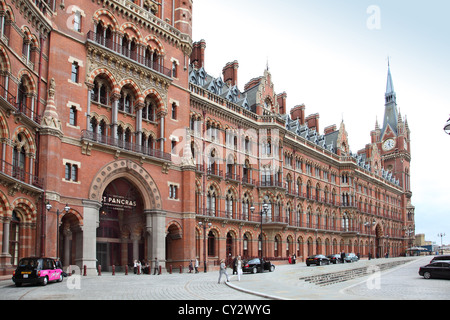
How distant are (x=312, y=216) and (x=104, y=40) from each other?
134 feet

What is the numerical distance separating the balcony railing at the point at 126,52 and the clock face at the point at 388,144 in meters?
83.5

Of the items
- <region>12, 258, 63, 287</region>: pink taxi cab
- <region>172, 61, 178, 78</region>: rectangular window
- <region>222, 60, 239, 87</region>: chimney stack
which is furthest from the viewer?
<region>222, 60, 239, 87</region>: chimney stack

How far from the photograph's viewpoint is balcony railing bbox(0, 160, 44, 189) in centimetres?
2688

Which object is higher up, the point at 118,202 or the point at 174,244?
the point at 118,202

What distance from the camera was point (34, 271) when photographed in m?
22.9

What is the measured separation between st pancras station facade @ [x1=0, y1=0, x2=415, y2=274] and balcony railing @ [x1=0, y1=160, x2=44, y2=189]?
0.43 ft

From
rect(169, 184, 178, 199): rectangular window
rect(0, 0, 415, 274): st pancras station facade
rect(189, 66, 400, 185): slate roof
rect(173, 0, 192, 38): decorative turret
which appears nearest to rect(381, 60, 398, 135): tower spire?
rect(189, 66, 400, 185): slate roof

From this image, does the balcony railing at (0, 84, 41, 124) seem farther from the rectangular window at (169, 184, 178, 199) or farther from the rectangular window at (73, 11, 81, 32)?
the rectangular window at (169, 184, 178, 199)

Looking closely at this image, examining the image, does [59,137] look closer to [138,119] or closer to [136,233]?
[138,119]

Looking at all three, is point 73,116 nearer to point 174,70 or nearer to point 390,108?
point 174,70

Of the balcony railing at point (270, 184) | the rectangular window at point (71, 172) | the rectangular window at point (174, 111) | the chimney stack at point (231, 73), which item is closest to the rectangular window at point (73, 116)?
the rectangular window at point (71, 172)

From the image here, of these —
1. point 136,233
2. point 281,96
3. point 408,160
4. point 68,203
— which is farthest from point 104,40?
point 408,160

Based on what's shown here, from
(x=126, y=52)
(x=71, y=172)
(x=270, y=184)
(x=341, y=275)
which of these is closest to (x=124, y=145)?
(x=71, y=172)

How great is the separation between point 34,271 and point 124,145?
16469 millimetres
